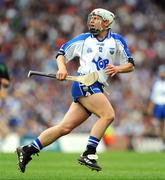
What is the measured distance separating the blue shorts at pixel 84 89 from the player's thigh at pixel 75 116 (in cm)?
15

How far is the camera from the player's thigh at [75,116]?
38.9ft

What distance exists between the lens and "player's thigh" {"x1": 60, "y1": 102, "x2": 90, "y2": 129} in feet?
38.9

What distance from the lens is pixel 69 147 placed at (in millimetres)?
24109

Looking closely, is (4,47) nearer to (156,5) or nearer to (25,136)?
(25,136)

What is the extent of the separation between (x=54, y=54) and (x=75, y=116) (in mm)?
16429

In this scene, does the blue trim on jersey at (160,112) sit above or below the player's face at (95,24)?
above

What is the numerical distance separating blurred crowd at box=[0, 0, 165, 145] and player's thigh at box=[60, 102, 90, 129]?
1110 cm

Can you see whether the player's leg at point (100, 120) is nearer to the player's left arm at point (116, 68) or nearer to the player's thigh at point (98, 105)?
the player's thigh at point (98, 105)

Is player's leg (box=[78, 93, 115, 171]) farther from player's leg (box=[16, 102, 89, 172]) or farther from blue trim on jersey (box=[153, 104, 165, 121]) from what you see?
blue trim on jersey (box=[153, 104, 165, 121])

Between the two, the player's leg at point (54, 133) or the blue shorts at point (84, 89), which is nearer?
the player's leg at point (54, 133)

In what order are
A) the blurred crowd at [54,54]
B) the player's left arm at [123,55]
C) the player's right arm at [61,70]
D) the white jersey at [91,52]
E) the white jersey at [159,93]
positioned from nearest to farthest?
the player's right arm at [61,70] < the white jersey at [91,52] < the player's left arm at [123,55] < the white jersey at [159,93] < the blurred crowd at [54,54]

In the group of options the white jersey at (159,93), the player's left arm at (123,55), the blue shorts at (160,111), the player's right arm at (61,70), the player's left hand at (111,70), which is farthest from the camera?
the white jersey at (159,93)

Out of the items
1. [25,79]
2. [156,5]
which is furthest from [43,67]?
[156,5]

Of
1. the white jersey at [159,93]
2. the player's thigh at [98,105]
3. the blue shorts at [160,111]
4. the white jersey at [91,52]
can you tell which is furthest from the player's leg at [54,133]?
the white jersey at [159,93]
